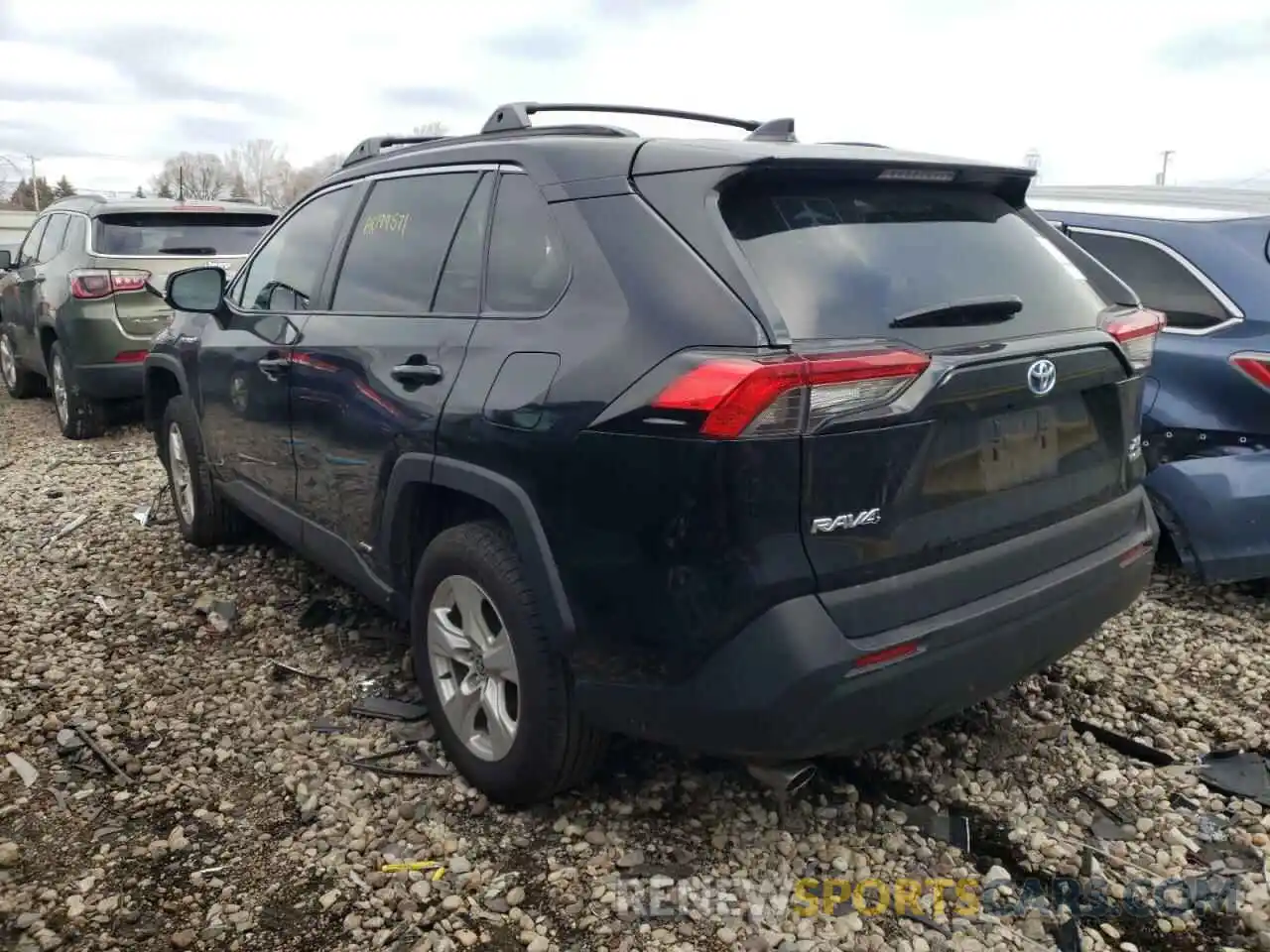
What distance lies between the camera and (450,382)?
9.00 feet

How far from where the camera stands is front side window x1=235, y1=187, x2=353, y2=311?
3736 millimetres

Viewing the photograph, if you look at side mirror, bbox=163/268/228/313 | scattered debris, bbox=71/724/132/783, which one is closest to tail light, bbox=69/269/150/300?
side mirror, bbox=163/268/228/313

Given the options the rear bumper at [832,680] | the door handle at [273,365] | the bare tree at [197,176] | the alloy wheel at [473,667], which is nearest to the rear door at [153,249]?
the door handle at [273,365]

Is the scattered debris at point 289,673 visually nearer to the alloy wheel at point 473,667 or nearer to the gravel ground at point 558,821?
the gravel ground at point 558,821

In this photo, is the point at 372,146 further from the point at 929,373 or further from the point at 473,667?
the point at 929,373

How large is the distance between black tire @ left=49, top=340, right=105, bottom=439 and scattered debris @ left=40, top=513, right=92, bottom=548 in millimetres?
2259

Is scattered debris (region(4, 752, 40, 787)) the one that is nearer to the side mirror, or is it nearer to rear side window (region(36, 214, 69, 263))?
the side mirror

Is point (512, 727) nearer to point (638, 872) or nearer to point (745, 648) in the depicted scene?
Result: point (638, 872)

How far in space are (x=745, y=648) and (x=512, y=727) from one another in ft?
2.87

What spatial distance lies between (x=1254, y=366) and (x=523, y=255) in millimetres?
2889

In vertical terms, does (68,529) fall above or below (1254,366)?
below

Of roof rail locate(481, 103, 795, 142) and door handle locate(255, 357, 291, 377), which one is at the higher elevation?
roof rail locate(481, 103, 795, 142)

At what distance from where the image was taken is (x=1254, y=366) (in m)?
3.81

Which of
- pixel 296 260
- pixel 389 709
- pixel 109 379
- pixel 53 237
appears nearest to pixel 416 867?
pixel 389 709
